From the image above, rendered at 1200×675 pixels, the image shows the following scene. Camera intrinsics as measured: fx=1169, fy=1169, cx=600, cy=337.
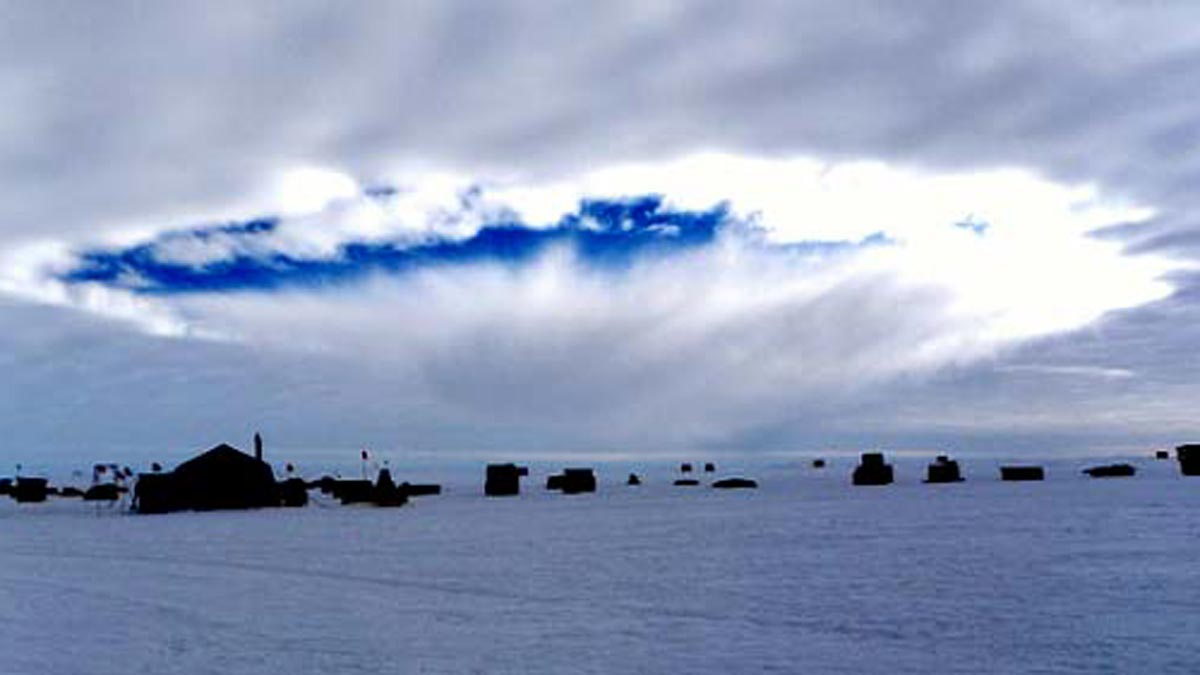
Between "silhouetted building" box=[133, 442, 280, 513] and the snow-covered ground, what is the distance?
36.5m

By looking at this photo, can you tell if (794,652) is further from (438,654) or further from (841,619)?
(438,654)

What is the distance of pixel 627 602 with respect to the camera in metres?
27.6

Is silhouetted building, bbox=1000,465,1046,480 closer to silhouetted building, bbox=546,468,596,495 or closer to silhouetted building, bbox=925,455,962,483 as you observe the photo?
silhouetted building, bbox=925,455,962,483

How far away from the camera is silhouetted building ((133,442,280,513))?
91062 mm

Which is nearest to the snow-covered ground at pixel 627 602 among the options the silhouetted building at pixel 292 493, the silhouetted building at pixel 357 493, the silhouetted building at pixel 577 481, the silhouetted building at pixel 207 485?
the silhouetted building at pixel 207 485

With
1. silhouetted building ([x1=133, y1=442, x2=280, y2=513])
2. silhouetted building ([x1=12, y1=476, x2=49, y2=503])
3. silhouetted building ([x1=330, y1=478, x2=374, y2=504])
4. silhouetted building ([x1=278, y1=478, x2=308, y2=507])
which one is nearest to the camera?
silhouetted building ([x1=133, y1=442, x2=280, y2=513])

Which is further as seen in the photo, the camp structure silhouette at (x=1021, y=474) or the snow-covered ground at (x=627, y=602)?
the camp structure silhouette at (x=1021, y=474)

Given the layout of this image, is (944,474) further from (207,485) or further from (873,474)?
(207,485)

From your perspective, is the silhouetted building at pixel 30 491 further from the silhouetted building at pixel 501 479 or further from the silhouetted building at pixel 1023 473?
the silhouetted building at pixel 1023 473

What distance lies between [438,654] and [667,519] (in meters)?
50.4

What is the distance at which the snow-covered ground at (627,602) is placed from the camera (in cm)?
2017

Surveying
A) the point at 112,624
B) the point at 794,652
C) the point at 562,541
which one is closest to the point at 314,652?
the point at 112,624

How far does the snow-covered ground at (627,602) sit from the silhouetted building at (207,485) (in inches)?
1438

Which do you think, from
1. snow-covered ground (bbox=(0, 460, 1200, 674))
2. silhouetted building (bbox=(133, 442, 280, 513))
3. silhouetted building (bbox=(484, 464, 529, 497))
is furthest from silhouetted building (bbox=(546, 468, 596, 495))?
snow-covered ground (bbox=(0, 460, 1200, 674))
